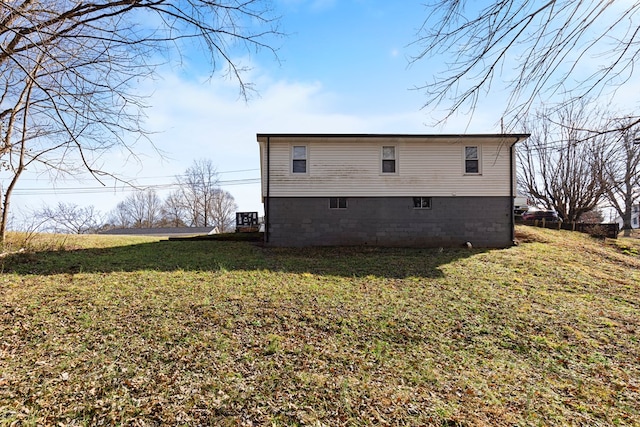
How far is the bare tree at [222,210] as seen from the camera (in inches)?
1435

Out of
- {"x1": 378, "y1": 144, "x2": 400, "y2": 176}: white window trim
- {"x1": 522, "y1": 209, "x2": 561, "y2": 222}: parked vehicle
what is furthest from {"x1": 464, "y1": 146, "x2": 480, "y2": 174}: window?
Result: {"x1": 522, "y1": 209, "x2": 561, "y2": 222}: parked vehicle

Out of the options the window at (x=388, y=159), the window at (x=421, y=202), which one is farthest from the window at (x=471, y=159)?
the window at (x=388, y=159)

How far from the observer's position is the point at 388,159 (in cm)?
1050

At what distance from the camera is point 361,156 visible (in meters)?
10.4

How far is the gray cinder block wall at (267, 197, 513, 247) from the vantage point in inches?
408

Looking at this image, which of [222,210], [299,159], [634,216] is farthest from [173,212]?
[634,216]

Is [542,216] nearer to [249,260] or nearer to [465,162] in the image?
[465,162]

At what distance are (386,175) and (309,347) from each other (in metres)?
7.84

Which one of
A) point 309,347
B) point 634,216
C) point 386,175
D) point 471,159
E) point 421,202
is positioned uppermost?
point 471,159

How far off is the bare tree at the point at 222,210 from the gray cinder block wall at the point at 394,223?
27.2m

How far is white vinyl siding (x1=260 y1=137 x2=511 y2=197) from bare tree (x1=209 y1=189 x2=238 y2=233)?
27.3 metres

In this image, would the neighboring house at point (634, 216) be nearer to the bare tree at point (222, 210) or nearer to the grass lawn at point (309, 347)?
the grass lawn at point (309, 347)

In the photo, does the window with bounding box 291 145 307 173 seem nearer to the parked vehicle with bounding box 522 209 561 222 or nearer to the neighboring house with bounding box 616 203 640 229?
the parked vehicle with bounding box 522 209 561 222

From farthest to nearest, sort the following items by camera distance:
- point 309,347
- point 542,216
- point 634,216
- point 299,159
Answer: point 634,216
point 542,216
point 299,159
point 309,347
